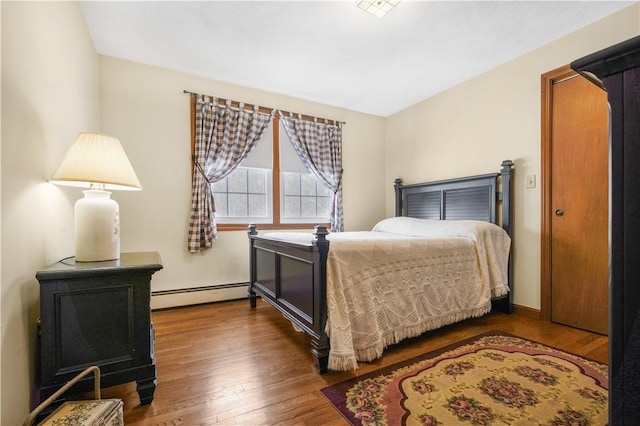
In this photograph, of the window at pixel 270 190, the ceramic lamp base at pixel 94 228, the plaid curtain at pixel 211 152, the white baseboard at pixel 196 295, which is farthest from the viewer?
the window at pixel 270 190

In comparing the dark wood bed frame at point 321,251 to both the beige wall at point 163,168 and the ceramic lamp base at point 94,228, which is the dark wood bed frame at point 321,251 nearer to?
the beige wall at point 163,168

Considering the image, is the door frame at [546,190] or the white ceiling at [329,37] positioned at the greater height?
the white ceiling at [329,37]

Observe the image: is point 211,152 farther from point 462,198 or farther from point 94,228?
point 462,198

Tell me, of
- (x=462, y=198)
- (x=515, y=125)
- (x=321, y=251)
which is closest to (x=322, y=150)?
(x=462, y=198)

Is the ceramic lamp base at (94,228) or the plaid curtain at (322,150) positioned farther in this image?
the plaid curtain at (322,150)

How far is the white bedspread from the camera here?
1.70 metres

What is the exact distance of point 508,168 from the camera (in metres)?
2.70

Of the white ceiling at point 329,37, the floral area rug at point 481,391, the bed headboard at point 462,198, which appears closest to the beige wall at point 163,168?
the white ceiling at point 329,37

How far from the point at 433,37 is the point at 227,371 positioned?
9.57 ft

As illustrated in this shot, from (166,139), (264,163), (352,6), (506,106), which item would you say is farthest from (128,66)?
(506,106)

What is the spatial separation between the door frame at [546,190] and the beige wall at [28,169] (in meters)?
3.39

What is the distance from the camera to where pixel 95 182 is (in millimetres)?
1336

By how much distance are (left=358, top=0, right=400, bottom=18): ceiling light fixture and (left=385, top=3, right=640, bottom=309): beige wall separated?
153cm

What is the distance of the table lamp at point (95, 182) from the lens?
1.33m
